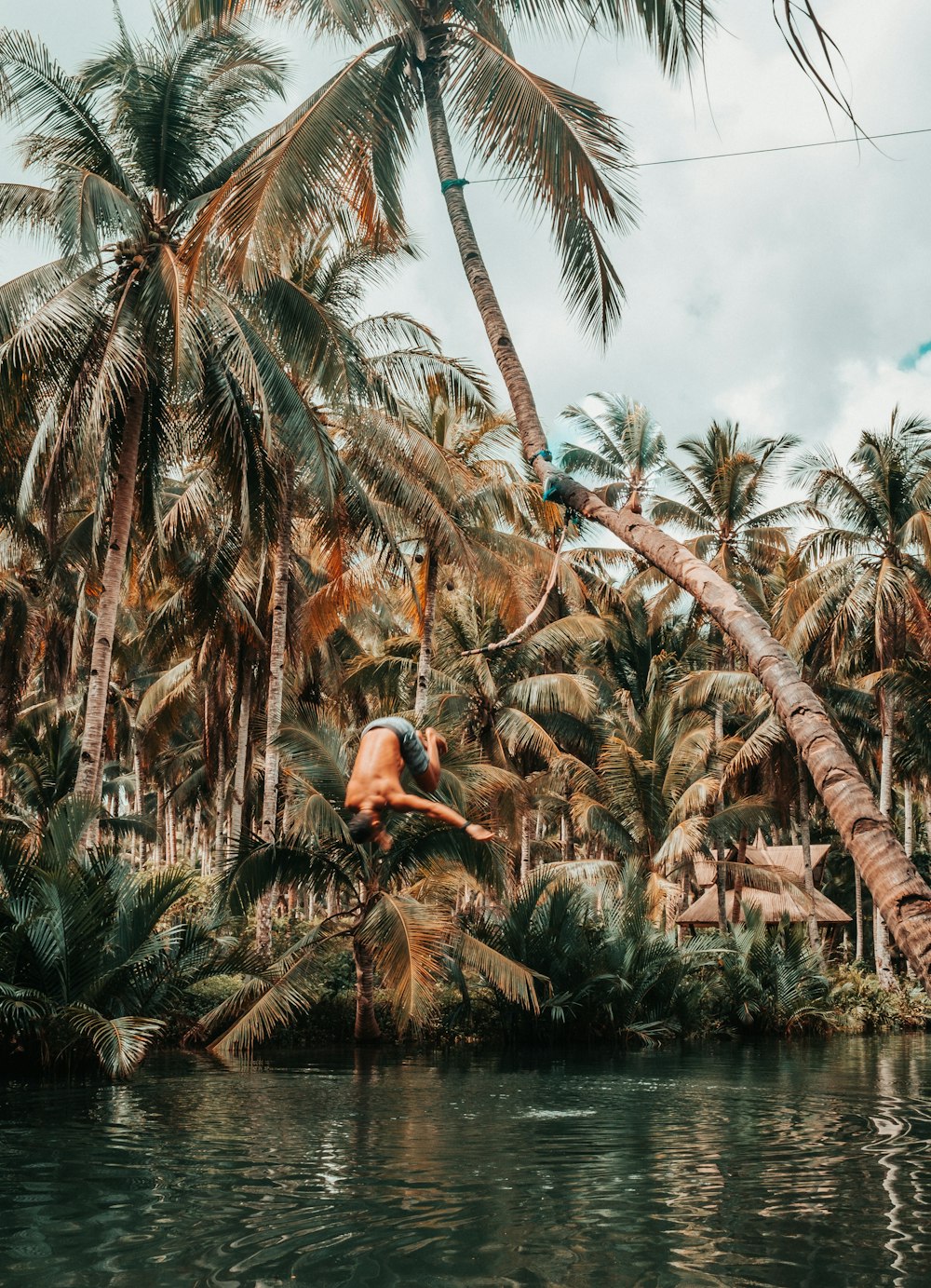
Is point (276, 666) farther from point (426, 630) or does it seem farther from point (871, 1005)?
point (871, 1005)

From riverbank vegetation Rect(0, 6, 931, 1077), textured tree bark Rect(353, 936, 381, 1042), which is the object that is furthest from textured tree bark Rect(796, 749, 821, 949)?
textured tree bark Rect(353, 936, 381, 1042)

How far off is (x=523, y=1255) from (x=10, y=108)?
17020 millimetres

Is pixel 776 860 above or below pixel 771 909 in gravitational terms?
above

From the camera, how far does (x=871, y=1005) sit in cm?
2983

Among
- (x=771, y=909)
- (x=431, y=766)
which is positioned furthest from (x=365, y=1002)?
(x=771, y=909)

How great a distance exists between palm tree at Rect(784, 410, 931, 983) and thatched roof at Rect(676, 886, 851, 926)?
311 centimetres

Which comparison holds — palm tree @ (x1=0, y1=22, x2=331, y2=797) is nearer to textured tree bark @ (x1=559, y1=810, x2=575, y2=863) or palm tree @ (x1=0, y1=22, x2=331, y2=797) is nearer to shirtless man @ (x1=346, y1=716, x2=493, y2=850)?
shirtless man @ (x1=346, y1=716, x2=493, y2=850)

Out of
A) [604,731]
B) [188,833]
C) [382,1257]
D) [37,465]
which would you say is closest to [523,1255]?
[382,1257]

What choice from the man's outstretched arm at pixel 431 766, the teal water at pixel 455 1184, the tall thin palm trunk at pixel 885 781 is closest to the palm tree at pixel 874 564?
the tall thin palm trunk at pixel 885 781

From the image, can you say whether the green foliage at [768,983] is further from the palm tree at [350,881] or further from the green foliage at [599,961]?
the palm tree at [350,881]

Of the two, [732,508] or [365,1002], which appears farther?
[732,508]

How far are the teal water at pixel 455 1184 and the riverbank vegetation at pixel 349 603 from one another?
2249 mm

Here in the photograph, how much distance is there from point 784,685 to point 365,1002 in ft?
51.4

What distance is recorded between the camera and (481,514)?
25.3 metres
